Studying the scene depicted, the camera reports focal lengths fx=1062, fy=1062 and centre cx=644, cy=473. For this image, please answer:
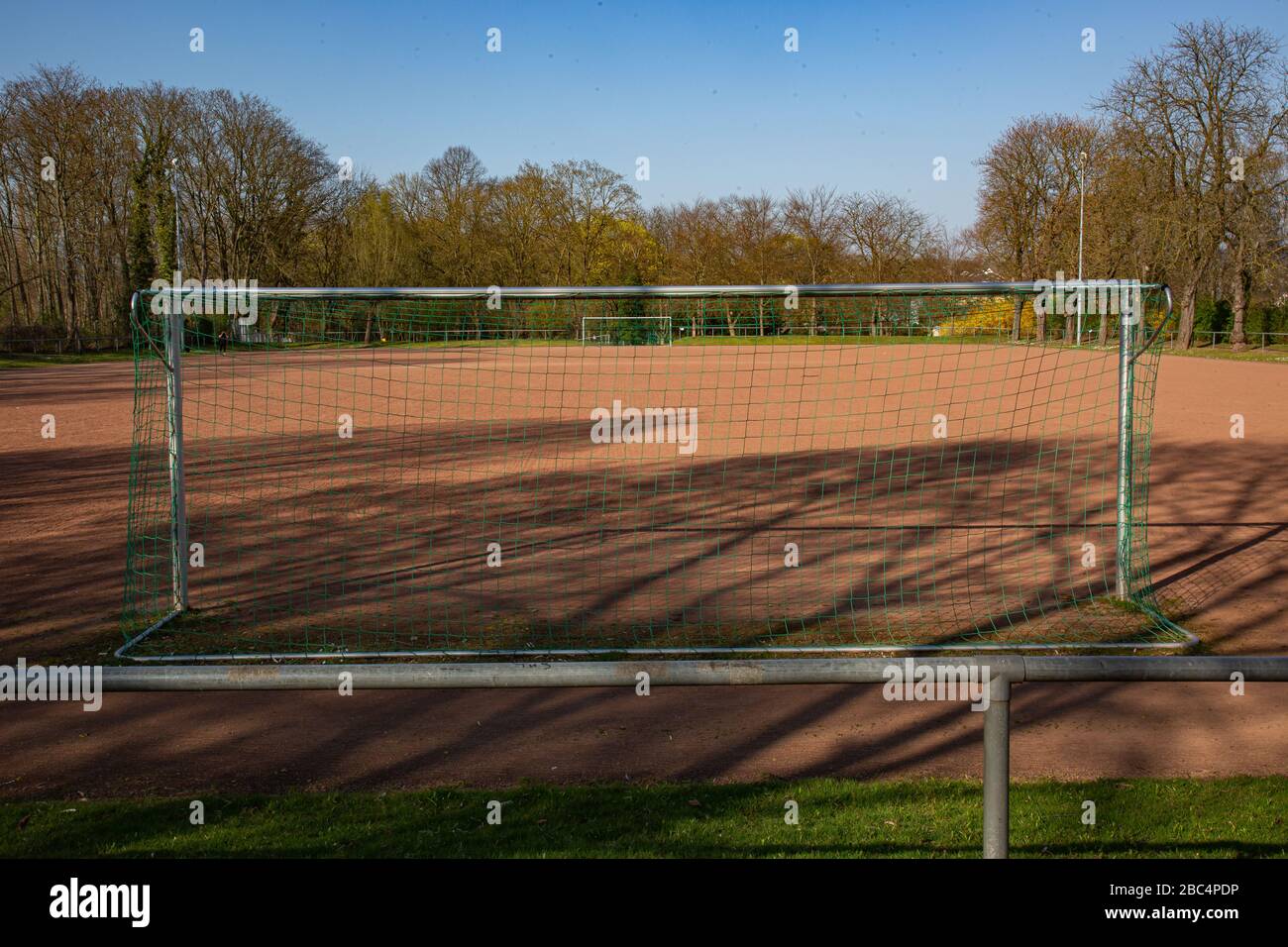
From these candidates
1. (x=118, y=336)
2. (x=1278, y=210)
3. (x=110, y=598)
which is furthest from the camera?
(x=118, y=336)

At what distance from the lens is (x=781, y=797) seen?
451 cm

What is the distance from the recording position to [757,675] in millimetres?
2508

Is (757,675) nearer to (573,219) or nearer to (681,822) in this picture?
(681,822)

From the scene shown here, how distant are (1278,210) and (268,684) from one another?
5434 centimetres

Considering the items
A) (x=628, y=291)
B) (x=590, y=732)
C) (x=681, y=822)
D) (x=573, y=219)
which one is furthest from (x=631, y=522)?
(x=573, y=219)

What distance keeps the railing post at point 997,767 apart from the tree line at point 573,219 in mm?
45777

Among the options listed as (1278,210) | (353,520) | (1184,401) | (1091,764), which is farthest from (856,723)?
(1278,210)

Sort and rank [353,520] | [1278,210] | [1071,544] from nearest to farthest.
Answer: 1. [1071,544]
2. [353,520]
3. [1278,210]

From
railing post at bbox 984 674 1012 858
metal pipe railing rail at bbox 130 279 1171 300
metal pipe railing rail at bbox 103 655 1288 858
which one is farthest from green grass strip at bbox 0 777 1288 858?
metal pipe railing rail at bbox 130 279 1171 300

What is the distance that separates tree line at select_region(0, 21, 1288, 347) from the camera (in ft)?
152

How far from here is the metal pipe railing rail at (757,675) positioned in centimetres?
243

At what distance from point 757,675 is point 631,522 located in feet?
28.3

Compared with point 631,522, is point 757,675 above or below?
above
